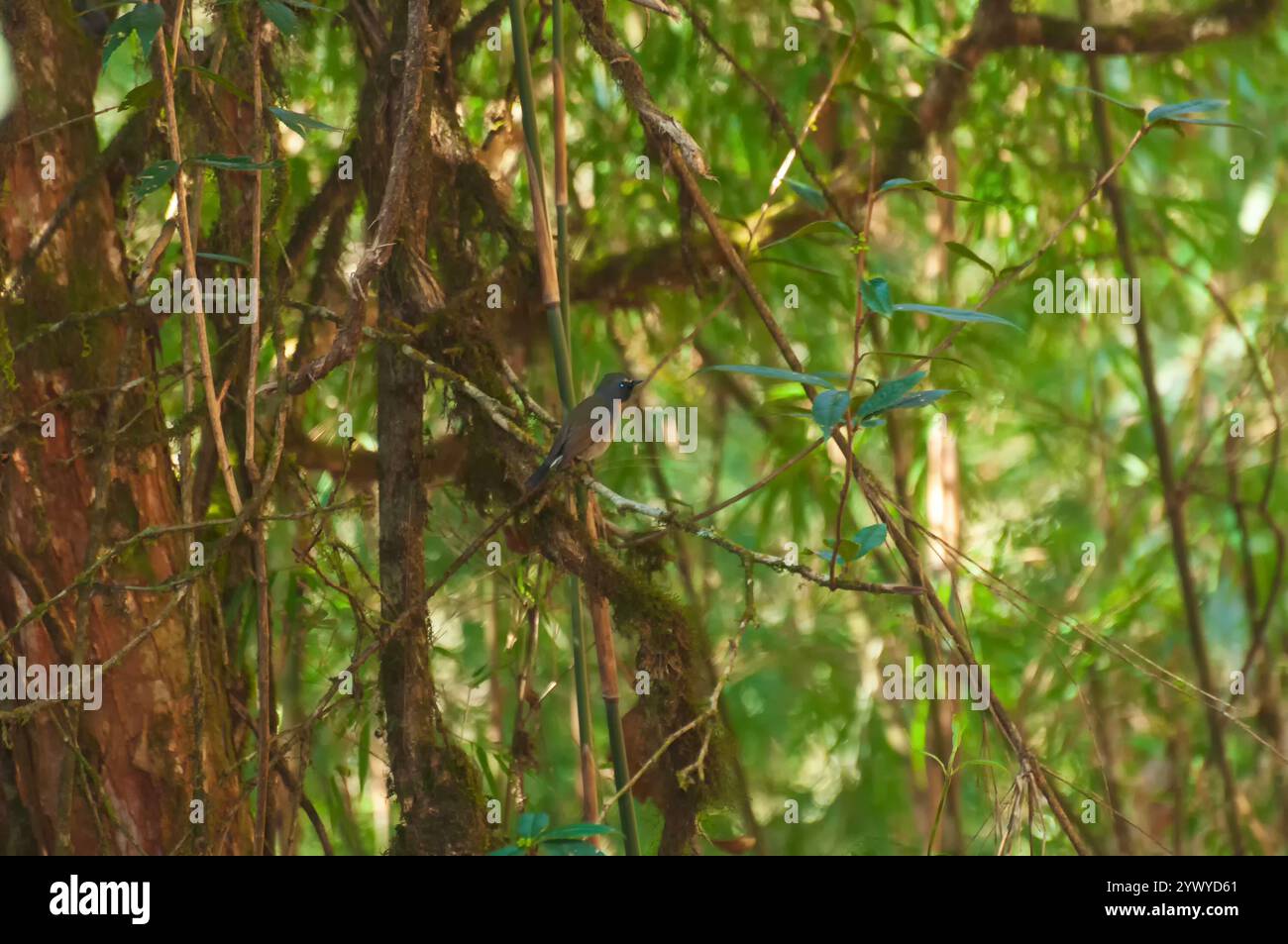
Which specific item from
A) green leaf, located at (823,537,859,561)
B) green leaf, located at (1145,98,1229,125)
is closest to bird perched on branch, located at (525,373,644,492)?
green leaf, located at (823,537,859,561)

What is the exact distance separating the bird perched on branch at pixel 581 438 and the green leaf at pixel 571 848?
392 millimetres

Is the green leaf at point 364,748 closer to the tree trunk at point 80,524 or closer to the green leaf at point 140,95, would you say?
the tree trunk at point 80,524

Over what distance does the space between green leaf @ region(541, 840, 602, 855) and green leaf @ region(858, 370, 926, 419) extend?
16.1 inches

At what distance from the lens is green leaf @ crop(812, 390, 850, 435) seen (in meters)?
0.98

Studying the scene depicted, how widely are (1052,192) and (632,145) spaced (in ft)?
3.05

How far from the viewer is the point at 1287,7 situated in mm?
2463

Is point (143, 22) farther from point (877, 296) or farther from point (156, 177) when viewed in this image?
point (877, 296)

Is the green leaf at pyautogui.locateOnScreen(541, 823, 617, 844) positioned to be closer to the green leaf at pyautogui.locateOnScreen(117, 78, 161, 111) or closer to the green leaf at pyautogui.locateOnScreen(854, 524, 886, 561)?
the green leaf at pyautogui.locateOnScreen(854, 524, 886, 561)

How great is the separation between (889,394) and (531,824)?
1.45 ft

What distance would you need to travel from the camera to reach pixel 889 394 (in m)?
1.02

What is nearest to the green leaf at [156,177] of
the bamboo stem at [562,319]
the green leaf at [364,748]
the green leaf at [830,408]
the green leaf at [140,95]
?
the green leaf at [140,95]

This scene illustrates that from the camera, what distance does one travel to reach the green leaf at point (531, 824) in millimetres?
979
